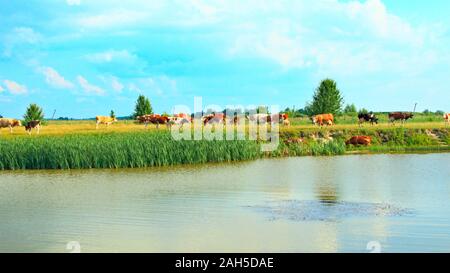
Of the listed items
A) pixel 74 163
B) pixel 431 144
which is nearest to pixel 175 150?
pixel 74 163

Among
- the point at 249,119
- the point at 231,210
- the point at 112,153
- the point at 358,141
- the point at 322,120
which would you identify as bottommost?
the point at 231,210

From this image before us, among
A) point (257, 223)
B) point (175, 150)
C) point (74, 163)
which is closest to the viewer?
point (257, 223)

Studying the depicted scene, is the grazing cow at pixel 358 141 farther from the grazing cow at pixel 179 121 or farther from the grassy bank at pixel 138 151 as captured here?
the grazing cow at pixel 179 121

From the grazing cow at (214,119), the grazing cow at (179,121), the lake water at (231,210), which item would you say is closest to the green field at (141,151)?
the lake water at (231,210)

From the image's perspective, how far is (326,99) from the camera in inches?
2482

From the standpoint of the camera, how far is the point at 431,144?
42.3m

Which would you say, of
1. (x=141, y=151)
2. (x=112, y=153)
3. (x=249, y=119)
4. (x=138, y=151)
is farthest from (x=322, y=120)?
(x=112, y=153)

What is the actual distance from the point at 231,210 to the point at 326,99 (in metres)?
48.3

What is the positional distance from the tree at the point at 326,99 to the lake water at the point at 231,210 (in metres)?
35.3

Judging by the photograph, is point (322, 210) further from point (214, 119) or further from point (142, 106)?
point (142, 106)

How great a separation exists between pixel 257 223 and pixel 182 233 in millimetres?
2038

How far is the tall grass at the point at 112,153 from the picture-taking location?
30016 millimetres
